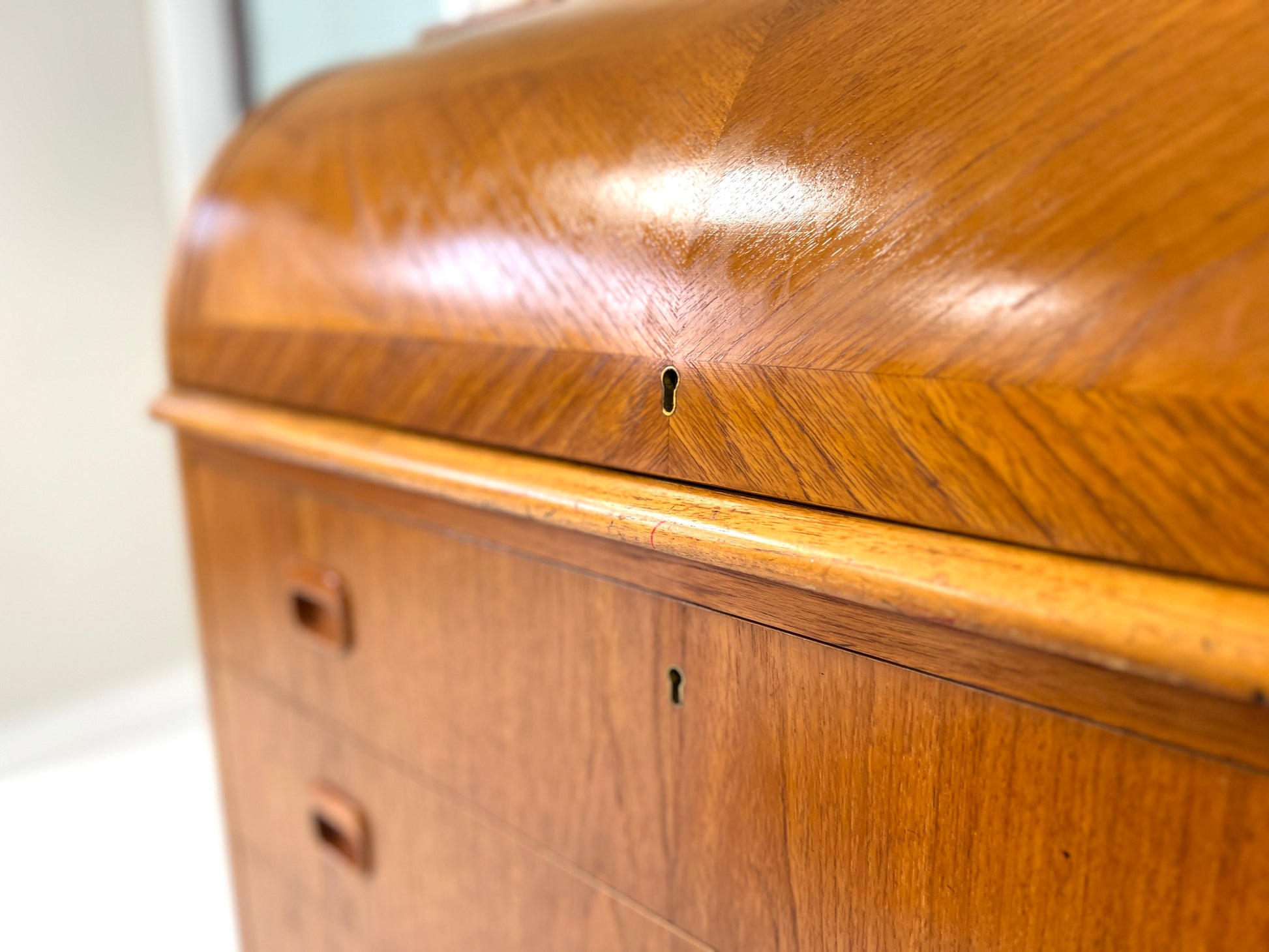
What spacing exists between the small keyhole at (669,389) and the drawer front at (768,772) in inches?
4.0

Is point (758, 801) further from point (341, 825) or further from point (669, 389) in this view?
point (341, 825)

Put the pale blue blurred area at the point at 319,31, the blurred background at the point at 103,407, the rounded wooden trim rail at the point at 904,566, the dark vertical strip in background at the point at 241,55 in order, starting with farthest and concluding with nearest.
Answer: the dark vertical strip in background at the point at 241,55
the blurred background at the point at 103,407
the pale blue blurred area at the point at 319,31
the rounded wooden trim rail at the point at 904,566

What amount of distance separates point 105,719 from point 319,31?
1334mm

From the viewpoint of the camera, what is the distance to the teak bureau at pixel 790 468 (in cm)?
31

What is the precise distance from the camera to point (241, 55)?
1.60 metres

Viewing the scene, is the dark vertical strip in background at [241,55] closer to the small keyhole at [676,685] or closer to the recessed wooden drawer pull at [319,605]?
the recessed wooden drawer pull at [319,605]

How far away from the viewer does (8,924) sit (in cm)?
124

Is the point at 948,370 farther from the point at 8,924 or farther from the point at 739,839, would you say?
the point at 8,924

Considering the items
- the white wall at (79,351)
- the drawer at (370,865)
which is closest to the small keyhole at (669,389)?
the drawer at (370,865)

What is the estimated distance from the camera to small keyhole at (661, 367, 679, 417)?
44cm

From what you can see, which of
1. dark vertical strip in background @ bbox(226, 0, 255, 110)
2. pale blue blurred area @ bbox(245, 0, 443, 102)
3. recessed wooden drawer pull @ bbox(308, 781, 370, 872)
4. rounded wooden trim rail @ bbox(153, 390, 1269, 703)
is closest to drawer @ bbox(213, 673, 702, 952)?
recessed wooden drawer pull @ bbox(308, 781, 370, 872)

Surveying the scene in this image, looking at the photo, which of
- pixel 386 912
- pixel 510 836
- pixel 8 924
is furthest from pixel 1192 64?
pixel 8 924

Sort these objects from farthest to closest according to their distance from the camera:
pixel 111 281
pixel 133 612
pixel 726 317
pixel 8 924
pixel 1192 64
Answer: pixel 133 612 → pixel 111 281 → pixel 8 924 → pixel 726 317 → pixel 1192 64

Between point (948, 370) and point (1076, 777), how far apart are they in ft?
0.53
